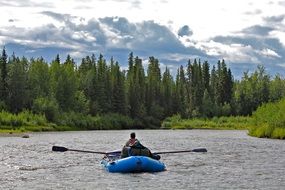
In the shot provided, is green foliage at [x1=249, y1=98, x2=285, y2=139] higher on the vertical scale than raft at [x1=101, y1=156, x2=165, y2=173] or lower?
higher

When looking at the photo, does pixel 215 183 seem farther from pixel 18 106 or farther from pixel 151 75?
pixel 151 75

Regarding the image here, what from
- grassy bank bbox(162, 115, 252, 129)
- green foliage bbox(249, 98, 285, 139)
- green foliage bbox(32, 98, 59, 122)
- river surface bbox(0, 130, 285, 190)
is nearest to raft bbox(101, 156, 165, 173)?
river surface bbox(0, 130, 285, 190)


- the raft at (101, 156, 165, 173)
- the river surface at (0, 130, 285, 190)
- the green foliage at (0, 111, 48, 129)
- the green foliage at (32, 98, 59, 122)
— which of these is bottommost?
the river surface at (0, 130, 285, 190)

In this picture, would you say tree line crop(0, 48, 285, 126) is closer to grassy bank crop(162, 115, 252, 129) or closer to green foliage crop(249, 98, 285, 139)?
grassy bank crop(162, 115, 252, 129)

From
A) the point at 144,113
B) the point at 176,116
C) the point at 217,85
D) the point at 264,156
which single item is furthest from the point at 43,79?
the point at 264,156

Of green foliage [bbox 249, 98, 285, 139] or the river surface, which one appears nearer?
the river surface

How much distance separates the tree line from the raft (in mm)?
88699

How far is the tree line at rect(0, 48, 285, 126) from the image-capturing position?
435 feet

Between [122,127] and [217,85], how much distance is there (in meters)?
49.5

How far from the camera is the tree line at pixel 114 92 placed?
133 metres

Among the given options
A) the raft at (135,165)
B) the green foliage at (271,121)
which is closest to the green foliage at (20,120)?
the green foliage at (271,121)

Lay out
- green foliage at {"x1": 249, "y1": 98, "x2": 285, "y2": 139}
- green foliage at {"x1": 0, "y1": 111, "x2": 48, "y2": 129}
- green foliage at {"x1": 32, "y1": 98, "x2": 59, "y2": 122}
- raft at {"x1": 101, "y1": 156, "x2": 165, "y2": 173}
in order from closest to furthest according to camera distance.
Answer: raft at {"x1": 101, "y1": 156, "x2": 165, "y2": 173}, green foliage at {"x1": 249, "y1": 98, "x2": 285, "y2": 139}, green foliage at {"x1": 0, "y1": 111, "x2": 48, "y2": 129}, green foliage at {"x1": 32, "y1": 98, "x2": 59, "y2": 122}

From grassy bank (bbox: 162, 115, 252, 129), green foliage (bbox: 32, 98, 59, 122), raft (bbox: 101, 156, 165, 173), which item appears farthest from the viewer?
grassy bank (bbox: 162, 115, 252, 129)

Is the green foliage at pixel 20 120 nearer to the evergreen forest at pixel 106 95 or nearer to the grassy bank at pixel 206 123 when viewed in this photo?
the evergreen forest at pixel 106 95
